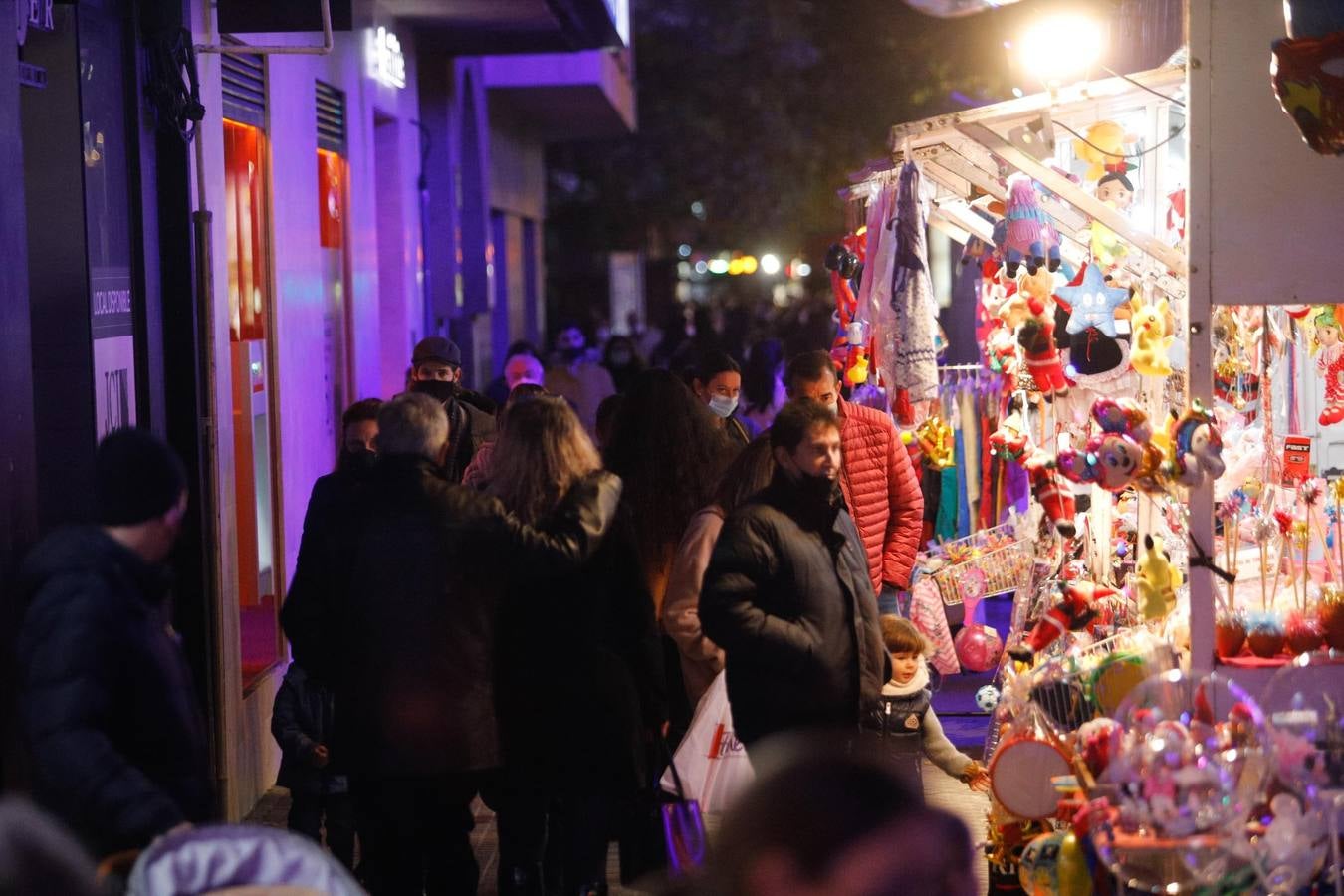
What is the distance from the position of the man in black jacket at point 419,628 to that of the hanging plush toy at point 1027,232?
2.89m

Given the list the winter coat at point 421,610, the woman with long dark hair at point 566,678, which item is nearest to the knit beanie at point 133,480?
the winter coat at point 421,610

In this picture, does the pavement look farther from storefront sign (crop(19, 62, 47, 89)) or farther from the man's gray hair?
→ storefront sign (crop(19, 62, 47, 89))

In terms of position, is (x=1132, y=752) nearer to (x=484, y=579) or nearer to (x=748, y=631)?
(x=748, y=631)

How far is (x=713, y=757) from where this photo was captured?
6.12m

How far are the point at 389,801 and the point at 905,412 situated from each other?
4196mm

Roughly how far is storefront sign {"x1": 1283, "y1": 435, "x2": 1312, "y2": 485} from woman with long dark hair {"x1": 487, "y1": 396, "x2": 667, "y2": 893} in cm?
262

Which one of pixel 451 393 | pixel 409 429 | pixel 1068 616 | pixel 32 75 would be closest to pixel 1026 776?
pixel 1068 616

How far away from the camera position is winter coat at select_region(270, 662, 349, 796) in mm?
→ 6391

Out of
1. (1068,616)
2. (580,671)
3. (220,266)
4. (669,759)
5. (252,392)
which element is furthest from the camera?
(252,392)

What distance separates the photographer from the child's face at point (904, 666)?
6.47 metres

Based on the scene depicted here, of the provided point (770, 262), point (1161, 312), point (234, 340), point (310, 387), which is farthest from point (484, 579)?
point (770, 262)

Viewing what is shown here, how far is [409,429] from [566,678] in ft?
3.05

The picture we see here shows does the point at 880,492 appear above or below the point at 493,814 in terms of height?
above

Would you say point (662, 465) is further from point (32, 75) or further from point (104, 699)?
point (104, 699)
